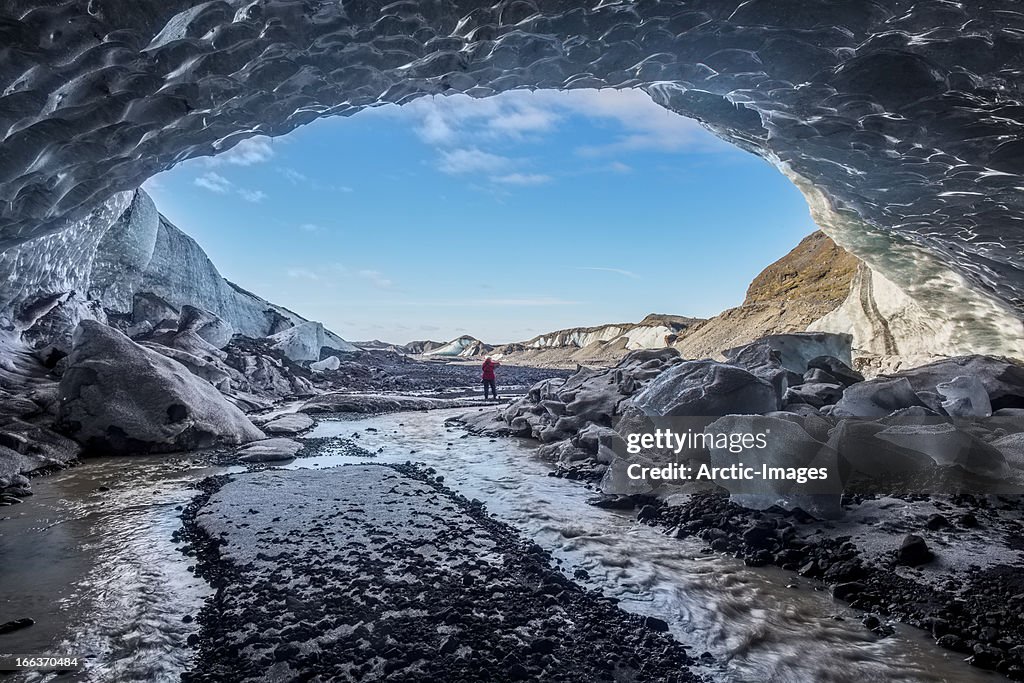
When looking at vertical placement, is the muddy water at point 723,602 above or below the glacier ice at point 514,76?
below

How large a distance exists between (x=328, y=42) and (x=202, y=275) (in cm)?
2937

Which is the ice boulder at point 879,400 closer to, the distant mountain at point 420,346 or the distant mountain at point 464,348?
the distant mountain at point 464,348

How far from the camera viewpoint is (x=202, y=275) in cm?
2992

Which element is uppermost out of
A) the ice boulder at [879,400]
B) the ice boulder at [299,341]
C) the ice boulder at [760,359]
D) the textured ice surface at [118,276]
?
the textured ice surface at [118,276]

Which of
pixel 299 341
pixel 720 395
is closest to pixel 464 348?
pixel 299 341

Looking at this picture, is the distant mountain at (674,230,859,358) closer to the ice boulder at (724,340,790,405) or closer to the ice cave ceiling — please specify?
the ice boulder at (724,340,790,405)

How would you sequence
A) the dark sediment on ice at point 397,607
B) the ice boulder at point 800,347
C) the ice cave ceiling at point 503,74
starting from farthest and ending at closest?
the ice boulder at point 800,347
the ice cave ceiling at point 503,74
the dark sediment on ice at point 397,607

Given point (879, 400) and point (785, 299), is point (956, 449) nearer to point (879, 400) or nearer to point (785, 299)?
point (879, 400)

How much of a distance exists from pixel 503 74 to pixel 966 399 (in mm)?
9760

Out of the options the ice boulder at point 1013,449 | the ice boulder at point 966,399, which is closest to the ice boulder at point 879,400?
the ice boulder at point 966,399

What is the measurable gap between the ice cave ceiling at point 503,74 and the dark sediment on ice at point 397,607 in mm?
5400

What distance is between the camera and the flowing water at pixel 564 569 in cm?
333

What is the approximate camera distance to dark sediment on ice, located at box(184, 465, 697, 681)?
324 cm

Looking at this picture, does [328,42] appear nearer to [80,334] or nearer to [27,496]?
[27,496]
